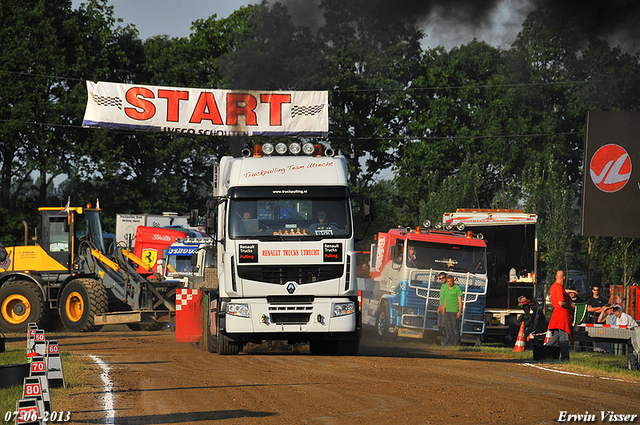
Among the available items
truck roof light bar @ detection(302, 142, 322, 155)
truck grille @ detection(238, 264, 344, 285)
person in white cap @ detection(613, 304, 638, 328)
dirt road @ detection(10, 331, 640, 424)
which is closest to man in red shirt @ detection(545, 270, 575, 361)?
dirt road @ detection(10, 331, 640, 424)

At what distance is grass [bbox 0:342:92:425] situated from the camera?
1011cm

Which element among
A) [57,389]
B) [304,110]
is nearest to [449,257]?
[304,110]

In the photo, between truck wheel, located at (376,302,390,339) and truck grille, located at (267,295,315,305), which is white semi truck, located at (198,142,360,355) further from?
truck wheel, located at (376,302,390,339)

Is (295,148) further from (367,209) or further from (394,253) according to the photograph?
(394,253)

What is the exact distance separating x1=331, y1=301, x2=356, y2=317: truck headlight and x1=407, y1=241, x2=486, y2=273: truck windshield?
7.66 m

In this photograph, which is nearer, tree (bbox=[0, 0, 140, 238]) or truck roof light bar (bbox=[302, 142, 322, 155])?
truck roof light bar (bbox=[302, 142, 322, 155])

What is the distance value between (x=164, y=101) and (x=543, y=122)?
2600 cm

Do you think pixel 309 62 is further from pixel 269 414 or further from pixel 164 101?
pixel 269 414

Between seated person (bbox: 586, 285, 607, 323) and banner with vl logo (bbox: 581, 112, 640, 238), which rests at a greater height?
banner with vl logo (bbox: 581, 112, 640, 238)

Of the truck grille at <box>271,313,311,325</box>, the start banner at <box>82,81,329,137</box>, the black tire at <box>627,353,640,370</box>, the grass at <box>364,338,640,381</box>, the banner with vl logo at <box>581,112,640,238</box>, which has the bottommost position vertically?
the grass at <box>364,338,640,381</box>

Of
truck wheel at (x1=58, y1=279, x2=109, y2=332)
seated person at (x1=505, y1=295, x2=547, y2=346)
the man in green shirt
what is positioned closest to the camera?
seated person at (x1=505, y1=295, x2=547, y2=346)

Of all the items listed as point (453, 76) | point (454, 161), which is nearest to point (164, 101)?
point (453, 76)

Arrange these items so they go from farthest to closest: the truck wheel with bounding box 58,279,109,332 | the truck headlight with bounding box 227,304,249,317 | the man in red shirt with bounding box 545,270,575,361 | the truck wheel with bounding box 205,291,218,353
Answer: the truck wheel with bounding box 58,279,109,332 → the truck wheel with bounding box 205,291,218,353 → the man in red shirt with bounding box 545,270,575,361 → the truck headlight with bounding box 227,304,249,317

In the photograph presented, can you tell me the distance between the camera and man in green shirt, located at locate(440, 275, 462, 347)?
21625mm
